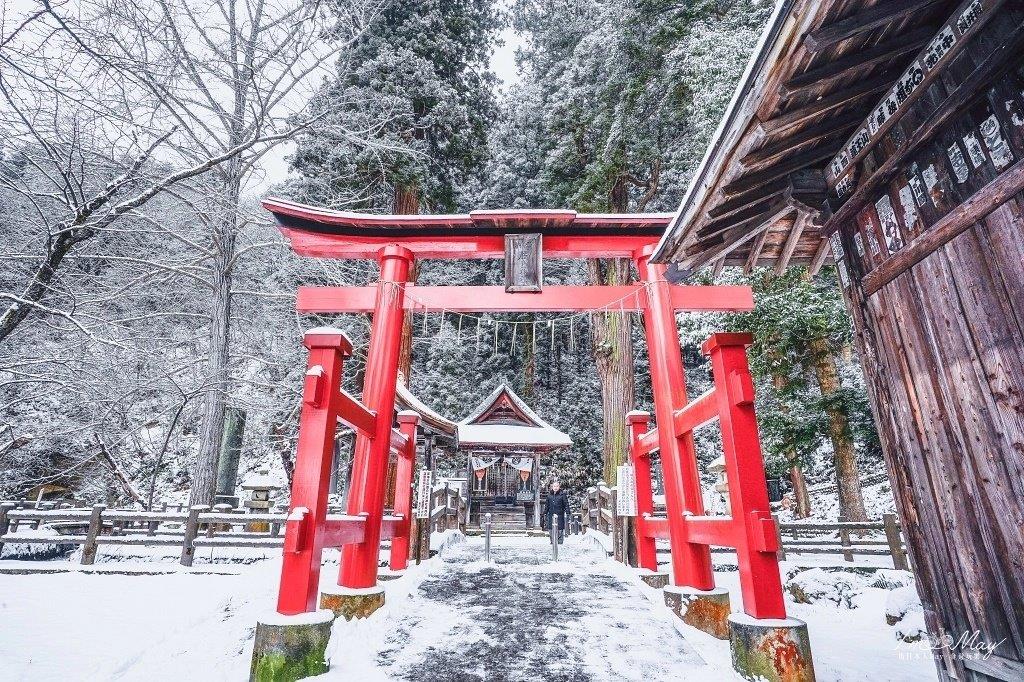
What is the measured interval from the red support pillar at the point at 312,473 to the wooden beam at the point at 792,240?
4111mm

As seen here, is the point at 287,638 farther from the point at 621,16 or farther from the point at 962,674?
the point at 621,16

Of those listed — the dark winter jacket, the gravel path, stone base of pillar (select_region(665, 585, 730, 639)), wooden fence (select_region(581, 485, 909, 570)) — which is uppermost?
the dark winter jacket

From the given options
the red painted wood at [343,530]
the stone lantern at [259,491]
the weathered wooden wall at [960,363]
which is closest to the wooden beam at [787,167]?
the weathered wooden wall at [960,363]

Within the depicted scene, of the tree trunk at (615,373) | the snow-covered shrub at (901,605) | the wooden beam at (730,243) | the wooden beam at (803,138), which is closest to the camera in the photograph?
the wooden beam at (803,138)

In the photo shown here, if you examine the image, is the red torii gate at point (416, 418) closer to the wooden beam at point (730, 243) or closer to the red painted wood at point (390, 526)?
the red painted wood at point (390, 526)

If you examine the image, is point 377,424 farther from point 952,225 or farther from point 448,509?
point 448,509

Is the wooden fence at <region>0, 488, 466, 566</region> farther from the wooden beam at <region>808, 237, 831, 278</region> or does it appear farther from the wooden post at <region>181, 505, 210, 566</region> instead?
the wooden beam at <region>808, 237, 831, 278</region>

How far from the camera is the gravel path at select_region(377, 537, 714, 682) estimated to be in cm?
358

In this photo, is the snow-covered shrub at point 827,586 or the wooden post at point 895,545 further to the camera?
the wooden post at point 895,545

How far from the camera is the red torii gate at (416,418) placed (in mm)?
3764

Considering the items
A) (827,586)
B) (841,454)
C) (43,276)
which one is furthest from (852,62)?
(841,454)

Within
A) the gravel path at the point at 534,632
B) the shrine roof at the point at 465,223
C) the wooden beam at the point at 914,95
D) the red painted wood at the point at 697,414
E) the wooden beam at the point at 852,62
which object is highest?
the shrine roof at the point at 465,223

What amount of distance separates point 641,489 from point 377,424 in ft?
13.1

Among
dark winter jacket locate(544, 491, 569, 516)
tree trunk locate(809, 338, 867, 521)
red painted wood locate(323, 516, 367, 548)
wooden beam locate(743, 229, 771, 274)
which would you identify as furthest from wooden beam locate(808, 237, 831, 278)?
dark winter jacket locate(544, 491, 569, 516)
